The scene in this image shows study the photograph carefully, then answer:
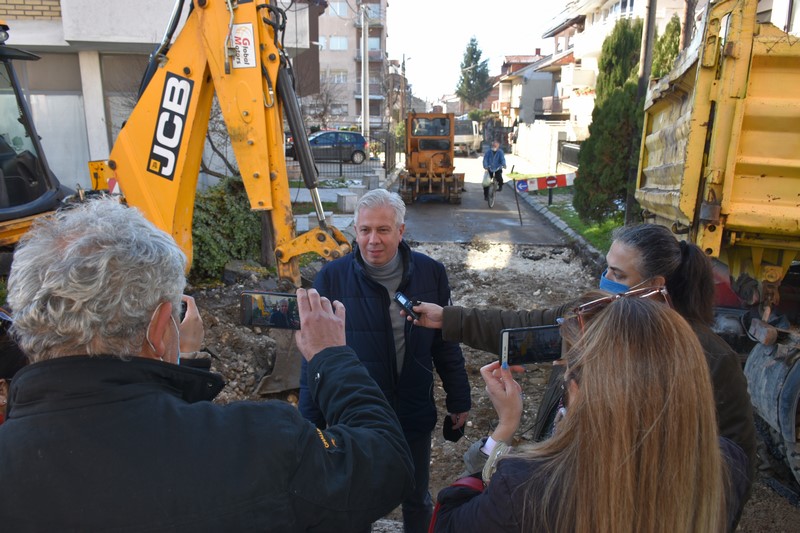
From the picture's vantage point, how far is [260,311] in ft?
6.76

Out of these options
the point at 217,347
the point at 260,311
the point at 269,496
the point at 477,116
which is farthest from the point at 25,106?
the point at 477,116

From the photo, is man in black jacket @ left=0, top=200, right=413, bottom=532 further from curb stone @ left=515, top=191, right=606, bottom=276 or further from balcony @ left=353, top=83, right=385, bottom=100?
balcony @ left=353, top=83, right=385, bottom=100

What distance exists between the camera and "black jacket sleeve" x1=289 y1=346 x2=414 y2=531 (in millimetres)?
1304

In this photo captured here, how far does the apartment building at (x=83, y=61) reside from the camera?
11008 mm

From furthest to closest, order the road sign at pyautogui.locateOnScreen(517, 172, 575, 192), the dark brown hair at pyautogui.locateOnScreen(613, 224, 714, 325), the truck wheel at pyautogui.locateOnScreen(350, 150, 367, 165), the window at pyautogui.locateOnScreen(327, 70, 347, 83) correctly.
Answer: the window at pyautogui.locateOnScreen(327, 70, 347, 83), the truck wheel at pyautogui.locateOnScreen(350, 150, 367, 165), the road sign at pyautogui.locateOnScreen(517, 172, 575, 192), the dark brown hair at pyautogui.locateOnScreen(613, 224, 714, 325)

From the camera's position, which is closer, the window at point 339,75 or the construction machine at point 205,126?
the construction machine at point 205,126

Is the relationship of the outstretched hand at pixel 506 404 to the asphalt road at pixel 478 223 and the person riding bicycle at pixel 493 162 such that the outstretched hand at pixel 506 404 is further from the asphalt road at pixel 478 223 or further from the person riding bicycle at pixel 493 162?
the person riding bicycle at pixel 493 162

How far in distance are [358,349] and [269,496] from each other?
5.04 ft

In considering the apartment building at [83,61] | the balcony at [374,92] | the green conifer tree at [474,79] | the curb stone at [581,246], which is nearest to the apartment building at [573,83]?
the curb stone at [581,246]

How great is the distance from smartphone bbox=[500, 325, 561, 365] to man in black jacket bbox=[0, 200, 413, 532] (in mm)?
586

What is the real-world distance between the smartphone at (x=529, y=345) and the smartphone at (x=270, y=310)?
2.31ft

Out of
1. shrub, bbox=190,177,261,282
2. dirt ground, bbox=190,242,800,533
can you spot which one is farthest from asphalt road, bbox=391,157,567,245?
shrub, bbox=190,177,261,282

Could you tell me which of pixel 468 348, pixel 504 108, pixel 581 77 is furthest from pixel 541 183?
pixel 504 108

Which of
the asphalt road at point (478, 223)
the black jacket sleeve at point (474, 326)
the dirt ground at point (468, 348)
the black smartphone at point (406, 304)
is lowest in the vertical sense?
the asphalt road at point (478, 223)
